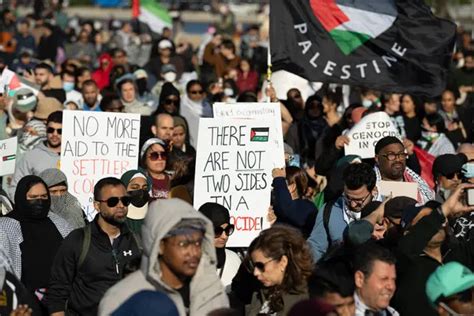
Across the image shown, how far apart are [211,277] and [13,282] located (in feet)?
3.59

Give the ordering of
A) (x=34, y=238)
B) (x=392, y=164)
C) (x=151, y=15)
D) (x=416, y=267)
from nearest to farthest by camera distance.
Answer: (x=416, y=267)
(x=34, y=238)
(x=392, y=164)
(x=151, y=15)

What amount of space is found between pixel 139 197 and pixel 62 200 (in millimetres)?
628

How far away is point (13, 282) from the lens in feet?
24.9

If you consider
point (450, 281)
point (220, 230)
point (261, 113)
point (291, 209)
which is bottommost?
point (450, 281)

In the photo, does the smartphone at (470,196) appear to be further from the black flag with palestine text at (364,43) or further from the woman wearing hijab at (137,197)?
the black flag with palestine text at (364,43)

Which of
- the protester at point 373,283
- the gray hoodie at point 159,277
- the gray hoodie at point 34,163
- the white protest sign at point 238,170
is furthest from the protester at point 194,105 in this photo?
the gray hoodie at point 159,277

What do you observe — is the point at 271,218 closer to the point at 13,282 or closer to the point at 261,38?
the point at 13,282

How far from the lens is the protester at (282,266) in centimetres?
781

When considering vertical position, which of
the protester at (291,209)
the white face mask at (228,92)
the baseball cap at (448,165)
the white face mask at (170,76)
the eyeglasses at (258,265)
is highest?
the white face mask at (170,76)

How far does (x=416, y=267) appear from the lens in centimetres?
800

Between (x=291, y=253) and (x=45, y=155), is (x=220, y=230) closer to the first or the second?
(x=291, y=253)

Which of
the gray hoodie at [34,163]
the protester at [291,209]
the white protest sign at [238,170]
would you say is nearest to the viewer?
the protester at [291,209]

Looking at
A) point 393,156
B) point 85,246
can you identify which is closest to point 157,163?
point 393,156

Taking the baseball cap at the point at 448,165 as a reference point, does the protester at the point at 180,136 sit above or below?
above
